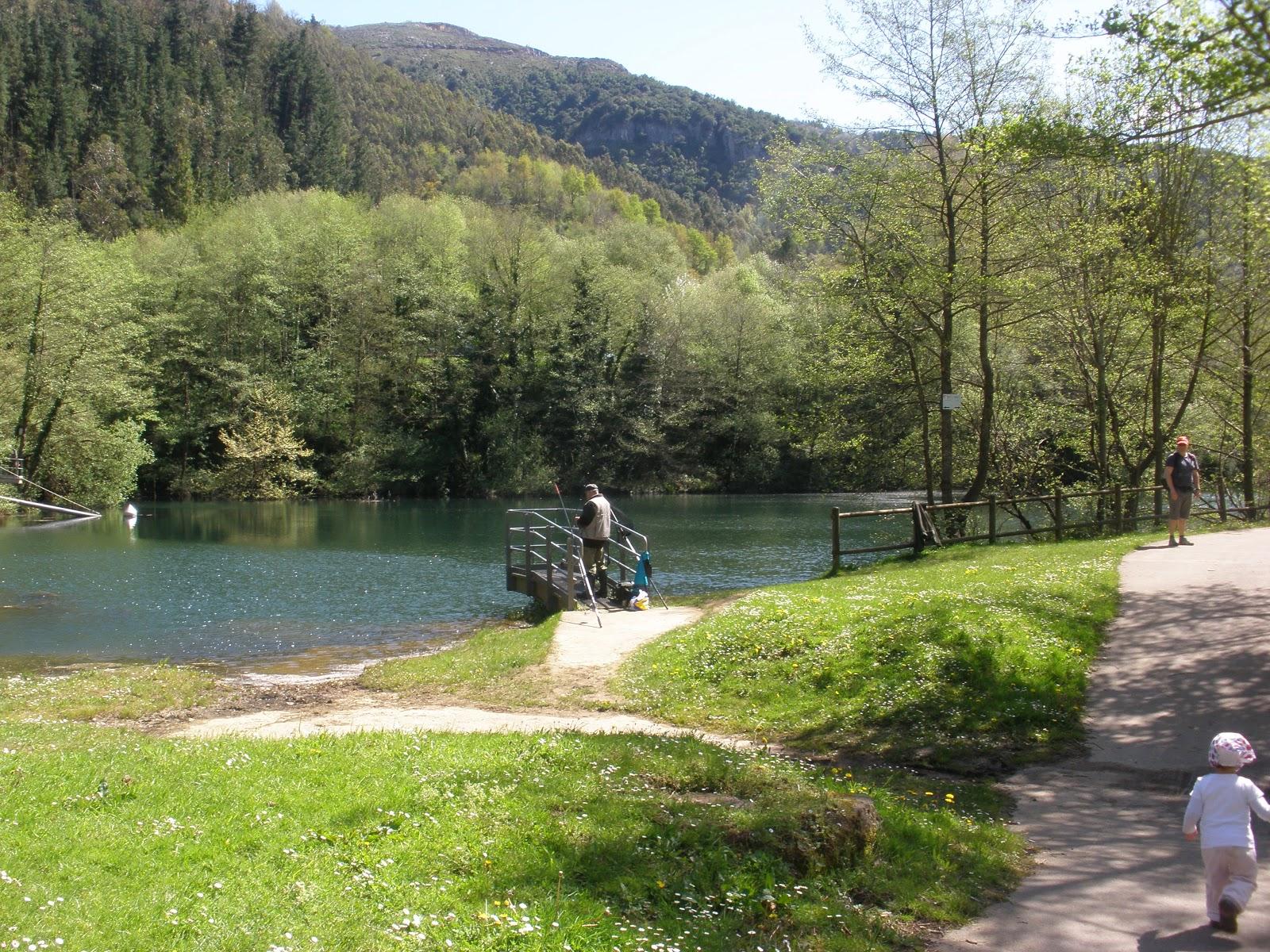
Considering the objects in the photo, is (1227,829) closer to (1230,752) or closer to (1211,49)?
(1230,752)

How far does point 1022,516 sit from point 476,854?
79.9 feet

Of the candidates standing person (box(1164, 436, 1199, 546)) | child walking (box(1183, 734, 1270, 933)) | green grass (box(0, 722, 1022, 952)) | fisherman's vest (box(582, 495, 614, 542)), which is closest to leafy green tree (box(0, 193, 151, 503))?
fisherman's vest (box(582, 495, 614, 542))

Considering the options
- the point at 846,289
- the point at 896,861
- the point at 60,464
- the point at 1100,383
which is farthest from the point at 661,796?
the point at 60,464

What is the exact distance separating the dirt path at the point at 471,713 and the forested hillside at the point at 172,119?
89191mm

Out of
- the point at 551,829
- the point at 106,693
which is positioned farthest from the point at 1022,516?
the point at 551,829

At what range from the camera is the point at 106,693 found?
14164 mm

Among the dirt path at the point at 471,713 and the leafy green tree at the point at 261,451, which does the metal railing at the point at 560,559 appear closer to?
the dirt path at the point at 471,713

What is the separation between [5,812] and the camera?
21.0 feet

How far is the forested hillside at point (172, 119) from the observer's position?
103 m

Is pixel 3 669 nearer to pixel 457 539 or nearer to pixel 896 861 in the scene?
pixel 896 861

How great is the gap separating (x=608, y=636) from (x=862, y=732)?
682 centimetres

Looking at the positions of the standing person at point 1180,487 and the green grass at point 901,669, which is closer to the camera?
the green grass at point 901,669

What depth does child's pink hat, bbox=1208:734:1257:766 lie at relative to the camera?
18.6ft

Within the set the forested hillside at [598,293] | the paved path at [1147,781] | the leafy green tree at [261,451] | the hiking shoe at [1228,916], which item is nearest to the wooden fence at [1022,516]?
the forested hillside at [598,293]
